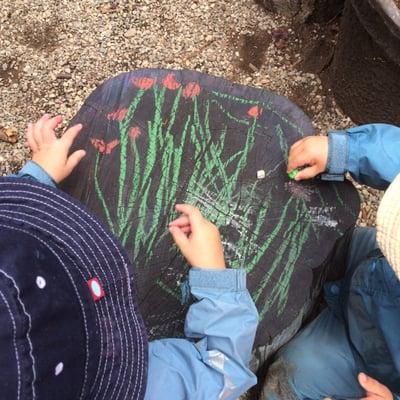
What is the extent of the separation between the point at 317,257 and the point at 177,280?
34 centimetres

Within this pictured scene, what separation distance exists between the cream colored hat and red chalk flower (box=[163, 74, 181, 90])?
25.7 inches

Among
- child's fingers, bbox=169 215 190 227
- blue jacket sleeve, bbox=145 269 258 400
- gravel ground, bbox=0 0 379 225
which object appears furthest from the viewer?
→ gravel ground, bbox=0 0 379 225

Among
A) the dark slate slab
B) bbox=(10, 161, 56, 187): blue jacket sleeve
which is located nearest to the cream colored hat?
the dark slate slab

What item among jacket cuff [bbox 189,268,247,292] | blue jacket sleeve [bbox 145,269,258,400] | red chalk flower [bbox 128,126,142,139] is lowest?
blue jacket sleeve [bbox 145,269,258,400]

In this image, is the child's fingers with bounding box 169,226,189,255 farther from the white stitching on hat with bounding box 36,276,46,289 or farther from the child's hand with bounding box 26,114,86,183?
the white stitching on hat with bounding box 36,276,46,289

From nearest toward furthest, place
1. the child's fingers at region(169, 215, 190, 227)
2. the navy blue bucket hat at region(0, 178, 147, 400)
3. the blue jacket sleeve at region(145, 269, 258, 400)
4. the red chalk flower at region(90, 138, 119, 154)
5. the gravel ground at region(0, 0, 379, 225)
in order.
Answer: the navy blue bucket hat at region(0, 178, 147, 400)
the blue jacket sleeve at region(145, 269, 258, 400)
the child's fingers at region(169, 215, 190, 227)
the red chalk flower at region(90, 138, 119, 154)
the gravel ground at region(0, 0, 379, 225)

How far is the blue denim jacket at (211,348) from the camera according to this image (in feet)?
3.81

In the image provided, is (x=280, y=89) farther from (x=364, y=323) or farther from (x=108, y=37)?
(x=364, y=323)

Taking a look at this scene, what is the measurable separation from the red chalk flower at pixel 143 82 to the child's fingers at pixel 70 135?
0.66 ft

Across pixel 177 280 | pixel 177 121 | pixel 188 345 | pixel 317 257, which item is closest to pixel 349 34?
pixel 177 121

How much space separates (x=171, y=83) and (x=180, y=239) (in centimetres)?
47

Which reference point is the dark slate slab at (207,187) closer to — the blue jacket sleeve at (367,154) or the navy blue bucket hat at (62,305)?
the blue jacket sleeve at (367,154)

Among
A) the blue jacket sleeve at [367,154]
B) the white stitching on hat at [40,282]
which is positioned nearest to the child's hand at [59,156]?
the white stitching on hat at [40,282]

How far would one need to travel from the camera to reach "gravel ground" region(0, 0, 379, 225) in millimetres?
2207
